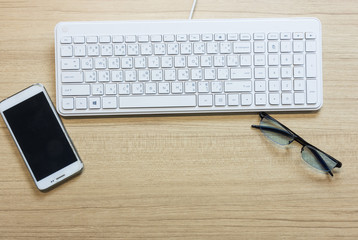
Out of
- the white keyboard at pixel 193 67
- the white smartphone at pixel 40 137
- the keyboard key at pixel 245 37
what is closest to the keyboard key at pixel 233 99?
the white keyboard at pixel 193 67

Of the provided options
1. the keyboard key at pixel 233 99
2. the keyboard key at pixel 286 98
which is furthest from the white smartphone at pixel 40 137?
the keyboard key at pixel 286 98

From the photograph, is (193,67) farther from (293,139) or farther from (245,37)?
(293,139)

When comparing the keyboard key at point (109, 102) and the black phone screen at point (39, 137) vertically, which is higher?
the keyboard key at point (109, 102)

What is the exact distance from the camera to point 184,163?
69 centimetres

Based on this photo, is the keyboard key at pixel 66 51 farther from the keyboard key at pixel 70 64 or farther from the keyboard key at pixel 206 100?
the keyboard key at pixel 206 100

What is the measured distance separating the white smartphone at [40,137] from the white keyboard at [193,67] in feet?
0.16

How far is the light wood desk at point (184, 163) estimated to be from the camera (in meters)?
0.68

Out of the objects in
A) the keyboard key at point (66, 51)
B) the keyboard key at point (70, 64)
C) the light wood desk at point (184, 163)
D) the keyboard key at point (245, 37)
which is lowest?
the light wood desk at point (184, 163)

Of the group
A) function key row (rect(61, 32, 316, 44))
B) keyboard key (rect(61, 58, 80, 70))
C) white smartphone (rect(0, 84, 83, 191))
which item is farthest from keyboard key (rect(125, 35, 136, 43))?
white smartphone (rect(0, 84, 83, 191))

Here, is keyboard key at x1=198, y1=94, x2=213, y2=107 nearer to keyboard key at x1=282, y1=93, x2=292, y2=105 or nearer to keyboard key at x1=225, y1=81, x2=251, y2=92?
keyboard key at x1=225, y1=81, x2=251, y2=92

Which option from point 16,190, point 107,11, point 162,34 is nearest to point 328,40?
point 162,34

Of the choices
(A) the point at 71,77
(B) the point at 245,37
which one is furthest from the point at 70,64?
(B) the point at 245,37

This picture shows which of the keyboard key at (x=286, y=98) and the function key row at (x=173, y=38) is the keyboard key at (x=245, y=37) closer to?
the function key row at (x=173, y=38)

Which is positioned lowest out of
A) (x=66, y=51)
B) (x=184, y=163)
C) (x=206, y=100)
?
(x=184, y=163)
